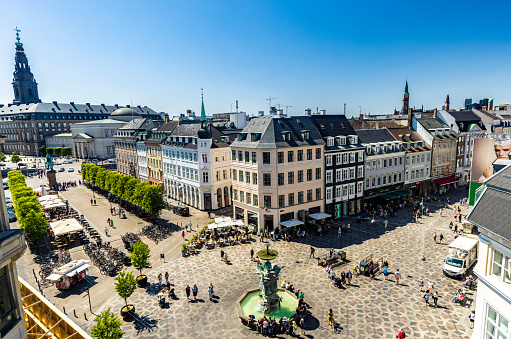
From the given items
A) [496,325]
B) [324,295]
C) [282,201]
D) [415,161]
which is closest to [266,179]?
[282,201]

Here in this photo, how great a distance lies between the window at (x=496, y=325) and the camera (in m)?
13.0

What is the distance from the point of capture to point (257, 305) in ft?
88.0

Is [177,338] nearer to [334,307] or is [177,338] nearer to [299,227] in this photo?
[334,307]

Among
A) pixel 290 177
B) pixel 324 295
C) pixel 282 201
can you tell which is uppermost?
pixel 290 177

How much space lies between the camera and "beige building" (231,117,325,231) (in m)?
43.1

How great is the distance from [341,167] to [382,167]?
35.2 feet

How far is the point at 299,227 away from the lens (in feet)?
146

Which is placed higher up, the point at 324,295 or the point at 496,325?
the point at 496,325

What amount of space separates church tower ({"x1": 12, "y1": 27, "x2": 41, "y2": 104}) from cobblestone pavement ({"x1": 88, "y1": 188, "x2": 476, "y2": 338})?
192 metres

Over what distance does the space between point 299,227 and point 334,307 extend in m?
18.9

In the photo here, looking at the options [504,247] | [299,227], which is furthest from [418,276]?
[504,247]

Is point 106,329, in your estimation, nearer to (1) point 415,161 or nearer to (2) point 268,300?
(2) point 268,300

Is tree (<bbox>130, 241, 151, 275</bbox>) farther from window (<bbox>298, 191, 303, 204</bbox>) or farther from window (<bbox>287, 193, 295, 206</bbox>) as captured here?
window (<bbox>298, 191, 303, 204</bbox>)

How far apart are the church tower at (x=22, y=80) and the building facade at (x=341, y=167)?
190923mm
